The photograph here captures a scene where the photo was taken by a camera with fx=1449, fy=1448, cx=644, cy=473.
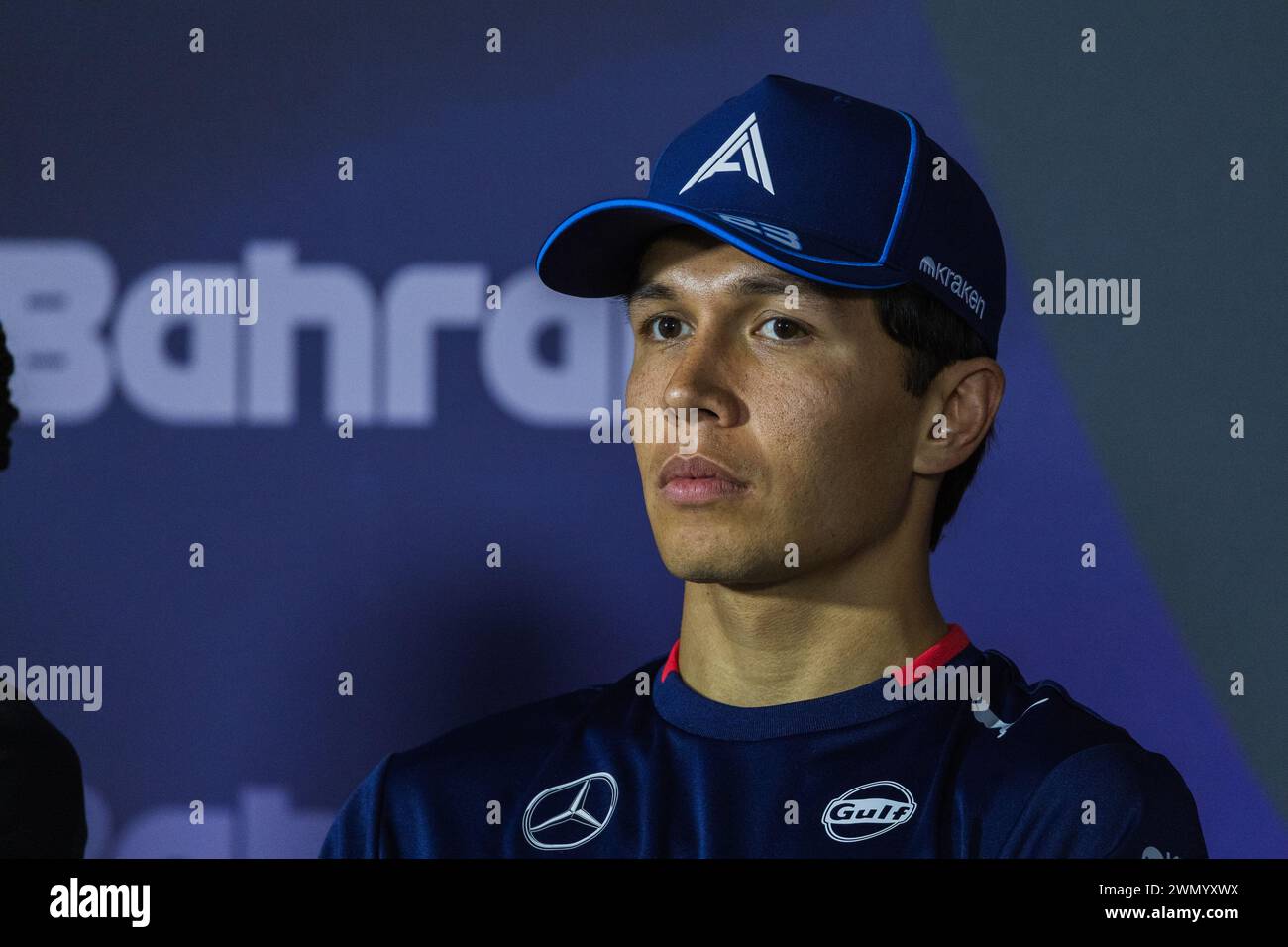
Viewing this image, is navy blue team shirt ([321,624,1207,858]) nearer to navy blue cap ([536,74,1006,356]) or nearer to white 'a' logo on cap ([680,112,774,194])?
navy blue cap ([536,74,1006,356])

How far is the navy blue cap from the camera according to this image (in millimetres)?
1522

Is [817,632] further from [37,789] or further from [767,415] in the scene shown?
[37,789]

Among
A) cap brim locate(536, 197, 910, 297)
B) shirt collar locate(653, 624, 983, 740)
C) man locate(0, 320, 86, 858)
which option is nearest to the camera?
cap brim locate(536, 197, 910, 297)

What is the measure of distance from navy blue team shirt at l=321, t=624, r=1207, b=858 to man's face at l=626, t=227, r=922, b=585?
7.5 inches

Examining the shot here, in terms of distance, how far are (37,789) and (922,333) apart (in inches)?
47.7

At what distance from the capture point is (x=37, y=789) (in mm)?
1800

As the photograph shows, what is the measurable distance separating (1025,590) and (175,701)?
118cm

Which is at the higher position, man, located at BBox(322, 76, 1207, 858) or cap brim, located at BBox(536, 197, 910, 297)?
cap brim, located at BBox(536, 197, 910, 297)

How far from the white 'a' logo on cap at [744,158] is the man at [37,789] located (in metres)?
1.05

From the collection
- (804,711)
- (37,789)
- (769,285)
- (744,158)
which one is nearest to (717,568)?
(804,711)

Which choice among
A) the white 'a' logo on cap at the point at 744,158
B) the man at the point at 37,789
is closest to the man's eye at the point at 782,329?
the white 'a' logo on cap at the point at 744,158

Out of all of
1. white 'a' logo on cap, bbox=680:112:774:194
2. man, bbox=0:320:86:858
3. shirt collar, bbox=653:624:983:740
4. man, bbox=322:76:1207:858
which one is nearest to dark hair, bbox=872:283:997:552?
man, bbox=322:76:1207:858
